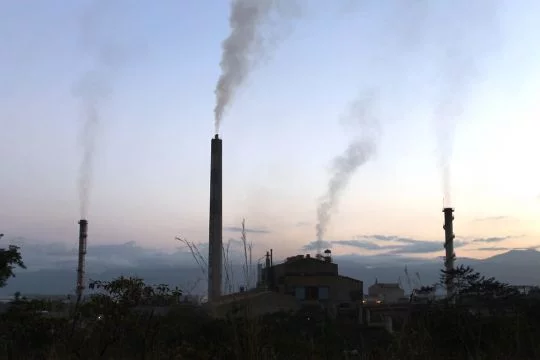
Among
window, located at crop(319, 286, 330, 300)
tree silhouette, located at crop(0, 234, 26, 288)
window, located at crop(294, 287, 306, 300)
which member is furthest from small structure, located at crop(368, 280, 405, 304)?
tree silhouette, located at crop(0, 234, 26, 288)

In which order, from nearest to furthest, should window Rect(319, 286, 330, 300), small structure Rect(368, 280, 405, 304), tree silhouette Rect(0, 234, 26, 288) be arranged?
tree silhouette Rect(0, 234, 26, 288) → window Rect(319, 286, 330, 300) → small structure Rect(368, 280, 405, 304)

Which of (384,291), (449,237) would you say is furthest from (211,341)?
(384,291)

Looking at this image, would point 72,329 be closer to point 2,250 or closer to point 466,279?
point 2,250

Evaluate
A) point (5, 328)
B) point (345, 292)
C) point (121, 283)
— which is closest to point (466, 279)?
point (345, 292)

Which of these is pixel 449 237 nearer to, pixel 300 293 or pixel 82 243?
pixel 300 293

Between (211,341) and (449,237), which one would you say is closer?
(211,341)

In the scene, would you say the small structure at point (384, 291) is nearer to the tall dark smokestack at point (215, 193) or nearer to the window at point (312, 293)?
the window at point (312, 293)

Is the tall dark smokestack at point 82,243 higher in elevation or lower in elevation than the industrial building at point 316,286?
higher

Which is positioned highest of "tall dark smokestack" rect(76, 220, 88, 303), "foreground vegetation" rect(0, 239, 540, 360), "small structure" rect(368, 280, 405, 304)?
"tall dark smokestack" rect(76, 220, 88, 303)

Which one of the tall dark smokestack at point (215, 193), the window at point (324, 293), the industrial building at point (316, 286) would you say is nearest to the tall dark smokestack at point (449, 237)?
the industrial building at point (316, 286)

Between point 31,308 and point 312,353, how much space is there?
31.7 ft

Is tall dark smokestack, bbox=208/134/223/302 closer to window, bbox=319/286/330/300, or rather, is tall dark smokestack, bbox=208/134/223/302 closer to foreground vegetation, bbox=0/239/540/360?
window, bbox=319/286/330/300

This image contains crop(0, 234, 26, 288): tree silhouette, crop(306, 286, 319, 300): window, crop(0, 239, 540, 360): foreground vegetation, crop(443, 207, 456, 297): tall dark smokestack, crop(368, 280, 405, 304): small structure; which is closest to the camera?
crop(0, 239, 540, 360): foreground vegetation

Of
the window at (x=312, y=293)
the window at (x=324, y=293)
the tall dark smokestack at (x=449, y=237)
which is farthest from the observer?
the window at (x=312, y=293)
